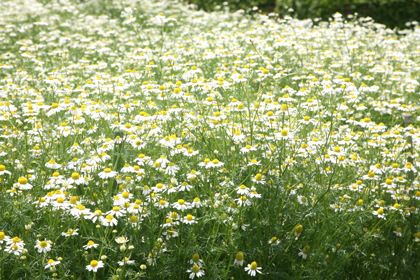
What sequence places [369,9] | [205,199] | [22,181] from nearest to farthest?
1. [22,181]
2. [205,199]
3. [369,9]

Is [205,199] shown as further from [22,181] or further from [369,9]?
[369,9]

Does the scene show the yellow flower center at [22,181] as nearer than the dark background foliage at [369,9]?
Yes

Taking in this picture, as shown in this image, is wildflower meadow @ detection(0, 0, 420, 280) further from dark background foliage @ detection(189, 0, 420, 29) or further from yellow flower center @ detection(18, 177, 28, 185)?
dark background foliage @ detection(189, 0, 420, 29)

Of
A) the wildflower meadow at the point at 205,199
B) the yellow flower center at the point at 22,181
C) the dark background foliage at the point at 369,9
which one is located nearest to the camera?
the wildflower meadow at the point at 205,199

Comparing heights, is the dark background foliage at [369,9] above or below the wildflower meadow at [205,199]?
above

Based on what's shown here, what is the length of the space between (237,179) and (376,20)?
8632 mm

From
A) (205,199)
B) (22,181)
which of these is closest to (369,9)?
(205,199)

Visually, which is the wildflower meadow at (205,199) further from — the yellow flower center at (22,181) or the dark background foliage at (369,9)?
the dark background foliage at (369,9)

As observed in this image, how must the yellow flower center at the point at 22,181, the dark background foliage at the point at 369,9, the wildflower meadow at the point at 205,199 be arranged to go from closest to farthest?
the wildflower meadow at the point at 205,199
the yellow flower center at the point at 22,181
the dark background foliage at the point at 369,9

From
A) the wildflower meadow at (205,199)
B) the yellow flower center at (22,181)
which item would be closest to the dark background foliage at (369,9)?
the wildflower meadow at (205,199)

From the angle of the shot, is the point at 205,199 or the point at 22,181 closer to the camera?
the point at 22,181

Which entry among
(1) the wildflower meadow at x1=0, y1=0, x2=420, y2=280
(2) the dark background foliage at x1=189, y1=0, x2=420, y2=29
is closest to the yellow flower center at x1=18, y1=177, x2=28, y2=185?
(1) the wildflower meadow at x1=0, y1=0, x2=420, y2=280

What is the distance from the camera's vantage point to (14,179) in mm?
3021

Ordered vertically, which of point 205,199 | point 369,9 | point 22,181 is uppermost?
point 369,9
